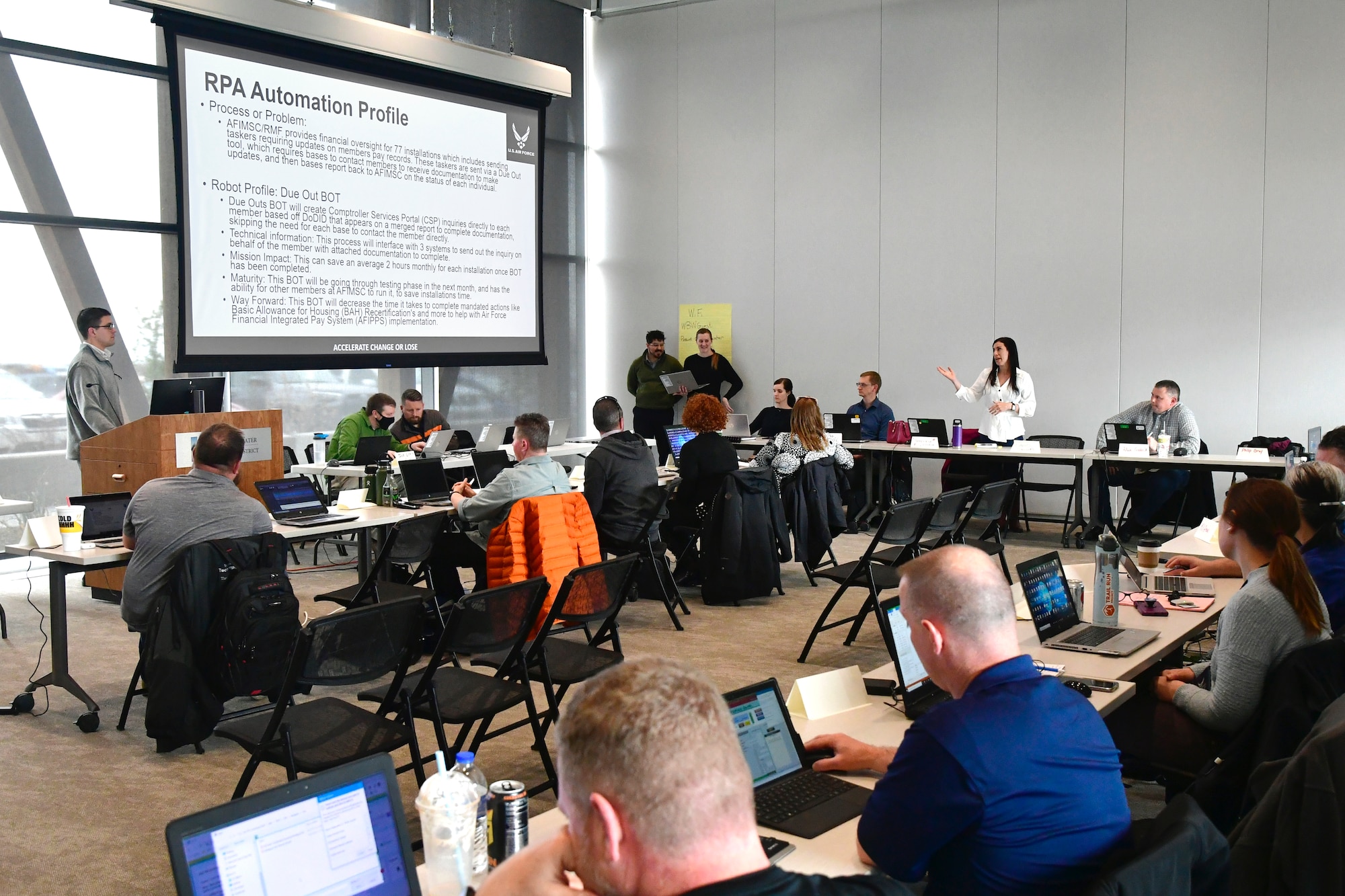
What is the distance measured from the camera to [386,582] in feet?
17.8

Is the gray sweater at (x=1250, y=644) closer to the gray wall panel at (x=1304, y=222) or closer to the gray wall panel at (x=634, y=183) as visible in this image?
the gray wall panel at (x=1304, y=222)

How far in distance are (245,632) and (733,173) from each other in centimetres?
894

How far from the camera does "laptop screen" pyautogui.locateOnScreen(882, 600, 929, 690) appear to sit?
9.11 ft

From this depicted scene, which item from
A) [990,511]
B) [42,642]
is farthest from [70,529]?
[990,511]

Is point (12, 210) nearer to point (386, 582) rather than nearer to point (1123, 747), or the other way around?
point (386, 582)

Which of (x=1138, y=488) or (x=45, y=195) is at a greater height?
Answer: (x=45, y=195)

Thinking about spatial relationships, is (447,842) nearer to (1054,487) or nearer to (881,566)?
(881,566)

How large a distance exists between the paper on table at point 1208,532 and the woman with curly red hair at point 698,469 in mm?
2568

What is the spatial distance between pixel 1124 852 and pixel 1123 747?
134 centimetres

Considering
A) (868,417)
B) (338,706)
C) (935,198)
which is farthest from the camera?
(935,198)

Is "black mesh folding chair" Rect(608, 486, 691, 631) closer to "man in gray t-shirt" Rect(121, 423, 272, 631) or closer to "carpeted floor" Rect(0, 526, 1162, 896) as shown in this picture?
"carpeted floor" Rect(0, 526, 1162, 896)

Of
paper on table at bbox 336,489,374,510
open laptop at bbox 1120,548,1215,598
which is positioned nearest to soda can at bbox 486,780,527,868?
open laptop at bbox 1120,548,1215,598

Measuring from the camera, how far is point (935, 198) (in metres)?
10.7

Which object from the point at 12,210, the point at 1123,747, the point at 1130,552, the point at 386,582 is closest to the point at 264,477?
the point at 386,582
